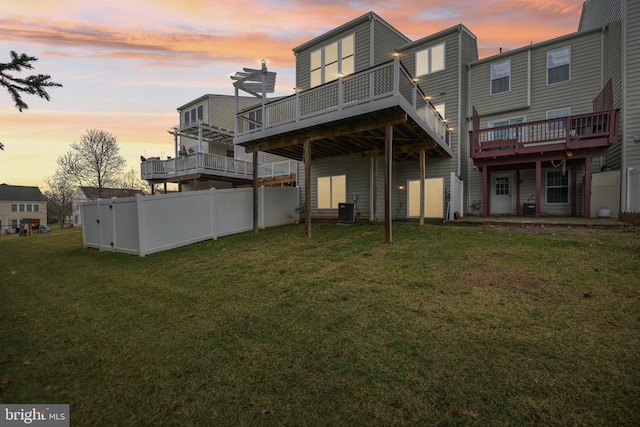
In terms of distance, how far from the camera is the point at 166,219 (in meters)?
8.42

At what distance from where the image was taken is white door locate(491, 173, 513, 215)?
12.6 metres

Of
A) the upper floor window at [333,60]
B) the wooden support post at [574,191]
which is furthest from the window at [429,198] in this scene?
the upper floor window at [333,60]

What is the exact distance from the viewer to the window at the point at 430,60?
12562 mm

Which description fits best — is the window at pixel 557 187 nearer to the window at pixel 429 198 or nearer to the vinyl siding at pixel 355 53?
the window at pixel 429 198

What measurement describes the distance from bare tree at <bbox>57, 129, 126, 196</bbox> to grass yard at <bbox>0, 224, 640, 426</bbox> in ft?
96.5

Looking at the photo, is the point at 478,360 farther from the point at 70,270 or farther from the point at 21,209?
the point at 21,209

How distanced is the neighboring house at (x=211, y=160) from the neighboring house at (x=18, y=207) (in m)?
34.0

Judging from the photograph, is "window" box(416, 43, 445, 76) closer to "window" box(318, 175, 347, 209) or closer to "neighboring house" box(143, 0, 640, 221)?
"neighboring house" box(143, 0, 640, 221)

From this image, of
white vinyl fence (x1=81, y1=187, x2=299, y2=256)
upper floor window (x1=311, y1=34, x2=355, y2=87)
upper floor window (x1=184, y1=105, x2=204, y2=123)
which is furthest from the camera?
upper floor window (x1=184, y1=105, x2=204, y2=123)

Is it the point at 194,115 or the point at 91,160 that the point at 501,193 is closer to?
the point at 194,115

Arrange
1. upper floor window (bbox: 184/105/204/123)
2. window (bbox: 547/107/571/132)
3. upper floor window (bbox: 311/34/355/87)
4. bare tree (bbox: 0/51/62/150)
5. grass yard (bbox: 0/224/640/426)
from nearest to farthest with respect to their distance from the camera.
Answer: grass yard (bbox: 0/224/640/426), bare tree (bbox: 0/51/62/150), window (bbox: 547/107/571/132), upper floor window (bbox: 311/34/355/87), upper floor window (bbox: 184/105/204/123)

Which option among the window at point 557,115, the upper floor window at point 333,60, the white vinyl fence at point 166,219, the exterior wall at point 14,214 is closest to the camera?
the white vinyl fence at point 166,219

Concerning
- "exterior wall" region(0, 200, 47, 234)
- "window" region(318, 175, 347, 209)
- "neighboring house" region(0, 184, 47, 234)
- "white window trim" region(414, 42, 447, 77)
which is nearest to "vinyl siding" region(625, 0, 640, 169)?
"white window trim" region(414, 42, 447, 77)

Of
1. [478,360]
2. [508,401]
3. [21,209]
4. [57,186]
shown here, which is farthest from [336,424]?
[21,209]
